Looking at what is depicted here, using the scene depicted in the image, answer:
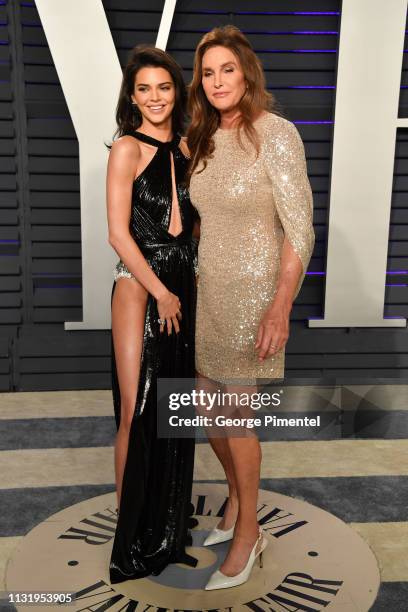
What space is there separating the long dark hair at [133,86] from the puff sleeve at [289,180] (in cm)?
35

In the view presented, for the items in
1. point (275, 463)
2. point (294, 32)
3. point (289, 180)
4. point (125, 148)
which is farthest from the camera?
point (294, 32)

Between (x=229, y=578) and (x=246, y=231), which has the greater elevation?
(x=246, y=231)

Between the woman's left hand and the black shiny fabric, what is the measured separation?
1.02 feet

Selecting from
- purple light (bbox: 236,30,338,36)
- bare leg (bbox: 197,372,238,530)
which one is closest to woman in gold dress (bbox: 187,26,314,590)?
bare leg (bbox: 197,372,238,530)

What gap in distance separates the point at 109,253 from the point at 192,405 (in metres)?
1.74

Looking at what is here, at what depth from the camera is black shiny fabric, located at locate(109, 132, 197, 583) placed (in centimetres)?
204

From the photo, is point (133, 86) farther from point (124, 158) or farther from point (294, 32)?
point (294, 32)

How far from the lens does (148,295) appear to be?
207cm

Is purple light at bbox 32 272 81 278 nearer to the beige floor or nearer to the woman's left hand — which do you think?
the beige floor

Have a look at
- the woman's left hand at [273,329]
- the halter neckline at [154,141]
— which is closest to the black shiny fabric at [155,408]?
the halter neckline at [154,141]

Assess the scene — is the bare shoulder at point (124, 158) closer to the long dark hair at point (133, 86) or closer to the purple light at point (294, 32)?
the long dark hair at point (133, 86)

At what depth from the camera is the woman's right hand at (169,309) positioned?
6.64 feet

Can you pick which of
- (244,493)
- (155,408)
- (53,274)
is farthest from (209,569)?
(53,274)

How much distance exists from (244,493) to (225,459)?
233 mm
